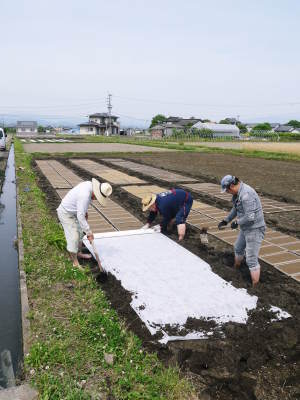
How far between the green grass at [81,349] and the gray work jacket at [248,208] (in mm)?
1759

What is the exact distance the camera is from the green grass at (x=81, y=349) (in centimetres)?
249

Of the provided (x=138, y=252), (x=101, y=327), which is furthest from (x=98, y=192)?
(x=101, y=327)

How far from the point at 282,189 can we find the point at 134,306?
338 inches

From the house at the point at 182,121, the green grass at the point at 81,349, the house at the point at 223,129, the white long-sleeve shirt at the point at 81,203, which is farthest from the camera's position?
the house at the point at 182,121

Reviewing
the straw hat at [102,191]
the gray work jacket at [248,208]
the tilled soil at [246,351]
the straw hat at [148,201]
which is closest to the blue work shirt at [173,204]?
the straw hat at [148,201]

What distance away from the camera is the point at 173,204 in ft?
17.6

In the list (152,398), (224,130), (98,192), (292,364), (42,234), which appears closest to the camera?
(152,398)

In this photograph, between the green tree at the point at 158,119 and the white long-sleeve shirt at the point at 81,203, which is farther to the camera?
the green tree at the point at 158,119

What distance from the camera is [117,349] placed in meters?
2.92

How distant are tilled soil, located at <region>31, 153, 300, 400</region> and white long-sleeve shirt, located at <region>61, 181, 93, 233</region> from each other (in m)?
0.81

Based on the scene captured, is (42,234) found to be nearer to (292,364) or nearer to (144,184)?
(292,364)

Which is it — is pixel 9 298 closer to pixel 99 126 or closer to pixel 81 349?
pixel 81 349

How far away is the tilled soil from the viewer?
2.59m

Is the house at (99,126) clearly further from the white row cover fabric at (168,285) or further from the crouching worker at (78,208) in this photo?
the crouching worker at (78,208)
